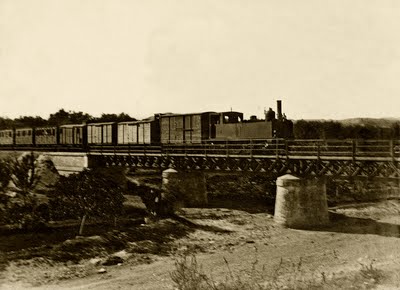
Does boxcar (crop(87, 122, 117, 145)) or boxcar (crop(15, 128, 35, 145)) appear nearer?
boxcar (crop(87, 122, 117, 145))

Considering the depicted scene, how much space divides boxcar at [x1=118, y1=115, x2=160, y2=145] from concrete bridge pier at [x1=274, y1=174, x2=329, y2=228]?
13.3 metres

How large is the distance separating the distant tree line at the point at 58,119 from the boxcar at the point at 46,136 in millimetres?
30706

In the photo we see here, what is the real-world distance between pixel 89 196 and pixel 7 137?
35.3 metres

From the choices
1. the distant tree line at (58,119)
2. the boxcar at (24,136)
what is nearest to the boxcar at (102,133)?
the boxcar at (24,136)

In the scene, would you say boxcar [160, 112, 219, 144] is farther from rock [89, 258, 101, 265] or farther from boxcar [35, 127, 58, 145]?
boxcar [35, 127, 58, 145]

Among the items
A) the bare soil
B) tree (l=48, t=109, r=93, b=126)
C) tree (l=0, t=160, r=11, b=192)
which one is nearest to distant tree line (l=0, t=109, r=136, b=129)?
tree (l=48, t=109, r=93, b=126)

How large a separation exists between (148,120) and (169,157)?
7.76 meters

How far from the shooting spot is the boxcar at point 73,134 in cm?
4088

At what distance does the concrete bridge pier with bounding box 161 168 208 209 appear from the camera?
27391 millimetres

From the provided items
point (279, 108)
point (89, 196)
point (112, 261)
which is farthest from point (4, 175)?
point (279, 108)

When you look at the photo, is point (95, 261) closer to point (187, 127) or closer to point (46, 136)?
point (187, 127)

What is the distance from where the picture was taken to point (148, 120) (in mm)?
34875

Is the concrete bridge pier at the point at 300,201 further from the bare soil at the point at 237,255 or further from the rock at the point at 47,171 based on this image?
the rock at the point at 47,171

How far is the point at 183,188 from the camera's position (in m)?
27.8
